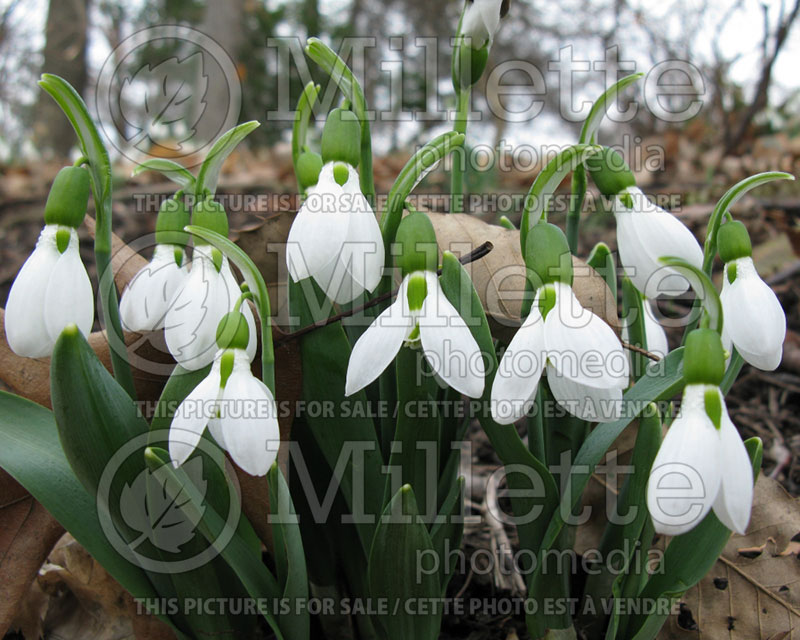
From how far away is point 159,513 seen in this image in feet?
2.74

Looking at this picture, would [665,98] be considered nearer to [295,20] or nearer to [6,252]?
[6,252]

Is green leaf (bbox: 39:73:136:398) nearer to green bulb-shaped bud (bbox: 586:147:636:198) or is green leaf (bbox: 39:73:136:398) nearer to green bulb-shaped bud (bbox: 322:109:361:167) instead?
green bulb-shaped bud (bbox: 322:109:361:167)

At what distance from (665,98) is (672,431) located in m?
4.61

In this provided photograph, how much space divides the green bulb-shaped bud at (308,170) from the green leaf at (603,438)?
46cm

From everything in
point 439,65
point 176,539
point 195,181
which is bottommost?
point 176,539

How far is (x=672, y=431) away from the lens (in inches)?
25.2

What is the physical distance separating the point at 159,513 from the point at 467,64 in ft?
2.29

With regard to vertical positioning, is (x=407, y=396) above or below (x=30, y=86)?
below

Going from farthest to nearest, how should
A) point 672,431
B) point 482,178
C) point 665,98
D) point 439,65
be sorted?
point 439,65
point 665,98
point 482,178
point 672,431

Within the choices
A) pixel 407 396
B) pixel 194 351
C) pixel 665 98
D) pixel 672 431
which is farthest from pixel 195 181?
pixel 665 98

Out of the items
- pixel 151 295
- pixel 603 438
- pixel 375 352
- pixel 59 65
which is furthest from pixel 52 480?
pixel 59 65

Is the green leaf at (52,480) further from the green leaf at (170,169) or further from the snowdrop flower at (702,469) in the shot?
the snowdrop flower at (702,469)

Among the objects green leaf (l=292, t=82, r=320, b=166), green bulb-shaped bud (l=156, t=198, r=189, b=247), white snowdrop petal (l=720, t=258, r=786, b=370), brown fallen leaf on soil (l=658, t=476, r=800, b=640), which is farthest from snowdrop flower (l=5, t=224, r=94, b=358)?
brown fallen leaf on soil (l=658, t=476, r=800, b=640)

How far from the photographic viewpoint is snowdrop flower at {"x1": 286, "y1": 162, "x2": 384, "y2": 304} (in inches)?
29.3
